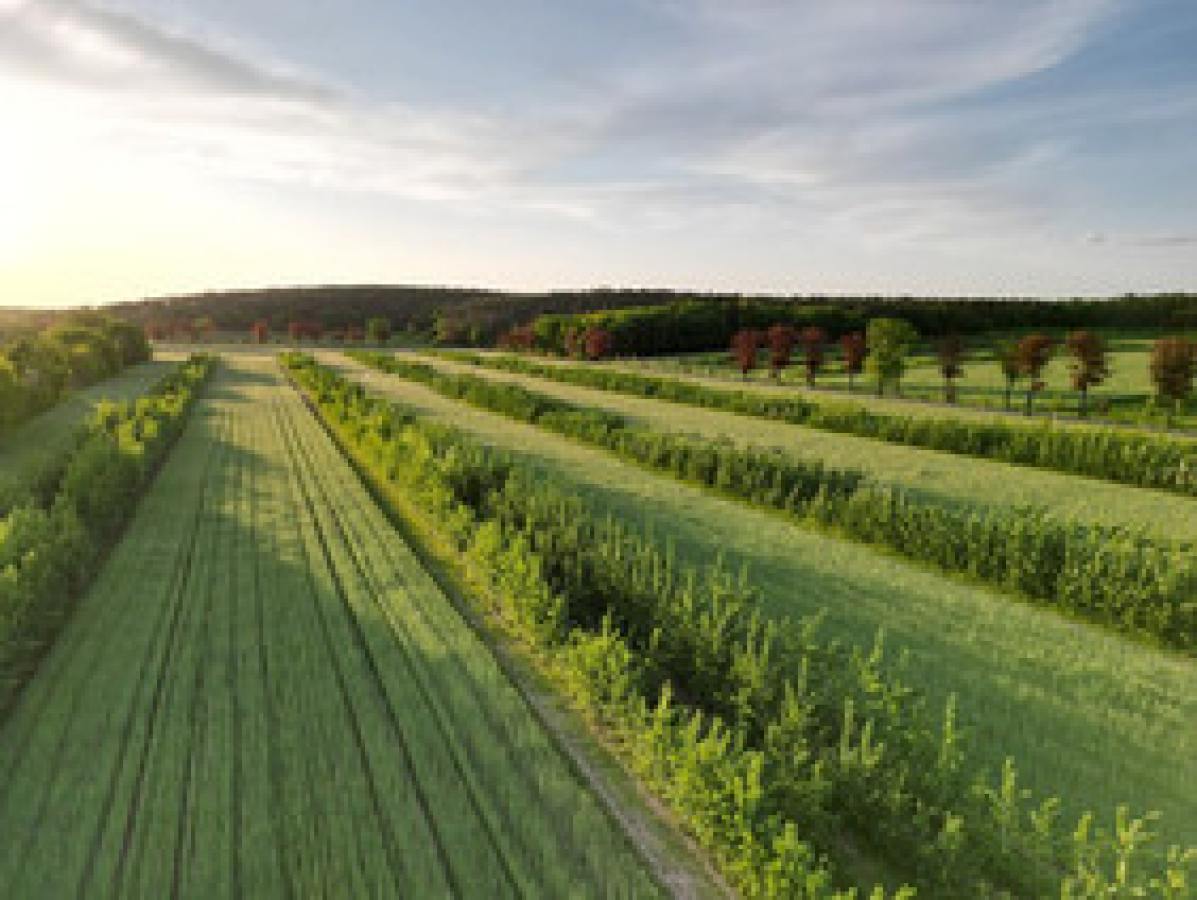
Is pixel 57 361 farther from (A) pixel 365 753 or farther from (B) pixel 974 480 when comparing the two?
(B) pixel 974 480

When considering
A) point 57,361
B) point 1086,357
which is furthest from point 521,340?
point 1086,357

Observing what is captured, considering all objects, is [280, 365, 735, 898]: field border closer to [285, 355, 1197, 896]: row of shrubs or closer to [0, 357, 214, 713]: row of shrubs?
[285, 355, 1197, 896]: row of shrubs

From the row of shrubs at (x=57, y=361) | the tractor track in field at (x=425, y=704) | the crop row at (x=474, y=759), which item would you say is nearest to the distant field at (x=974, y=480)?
the crop row at (x=474, y=759)

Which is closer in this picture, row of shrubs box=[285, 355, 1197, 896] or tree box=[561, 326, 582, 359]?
row of shrubs box=[285, 355, 1197, 896]

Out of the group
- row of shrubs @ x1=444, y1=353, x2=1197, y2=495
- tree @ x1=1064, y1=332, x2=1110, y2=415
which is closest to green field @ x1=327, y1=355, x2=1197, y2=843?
row of shrubs @ x1=444, y1=353, x2=1197, y2=495

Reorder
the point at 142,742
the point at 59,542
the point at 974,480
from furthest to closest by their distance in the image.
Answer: the point at 974,480
the point at 59,542
the point at 142,742

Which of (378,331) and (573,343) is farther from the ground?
(378,331)

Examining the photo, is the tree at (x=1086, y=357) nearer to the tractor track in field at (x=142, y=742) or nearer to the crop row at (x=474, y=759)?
the crop row at (x=474, y=759)
